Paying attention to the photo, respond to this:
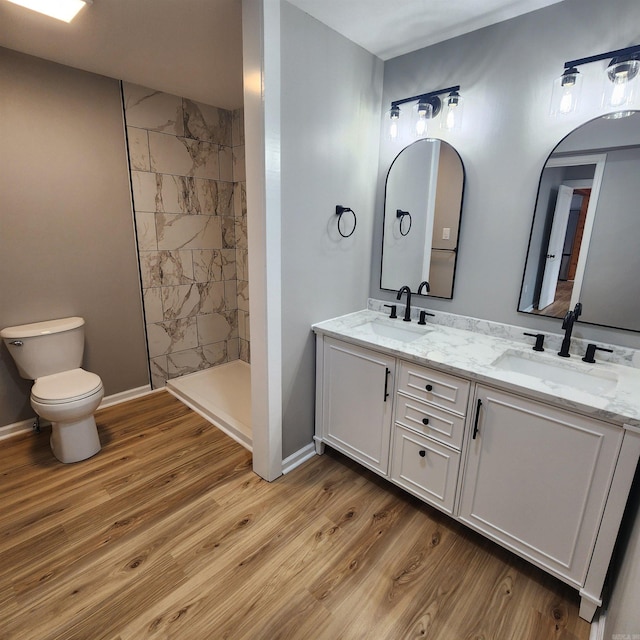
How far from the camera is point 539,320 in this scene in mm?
1870

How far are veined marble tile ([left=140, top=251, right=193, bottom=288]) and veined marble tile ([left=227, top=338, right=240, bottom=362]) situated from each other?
782 mm

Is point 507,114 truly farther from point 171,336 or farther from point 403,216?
point 171,336

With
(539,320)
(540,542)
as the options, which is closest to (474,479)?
(540,542)

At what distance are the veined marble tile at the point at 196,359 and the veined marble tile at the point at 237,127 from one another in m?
1.87

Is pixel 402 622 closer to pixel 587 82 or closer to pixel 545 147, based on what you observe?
pixel 545 147

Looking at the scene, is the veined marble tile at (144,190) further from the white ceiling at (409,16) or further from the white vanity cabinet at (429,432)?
the white vanity cabinet at (429,432)

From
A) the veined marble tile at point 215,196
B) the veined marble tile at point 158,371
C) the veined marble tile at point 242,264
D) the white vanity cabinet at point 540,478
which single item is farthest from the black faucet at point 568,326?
the veined marble tile at point 158,371

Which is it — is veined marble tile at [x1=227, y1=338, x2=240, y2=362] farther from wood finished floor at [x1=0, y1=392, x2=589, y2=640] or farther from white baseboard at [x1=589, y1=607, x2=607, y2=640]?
white baseboard at [x1=589, y1=607, x2=607, y2=640]

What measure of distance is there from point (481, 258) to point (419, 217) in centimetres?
46

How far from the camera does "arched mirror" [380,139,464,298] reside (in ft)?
6.82

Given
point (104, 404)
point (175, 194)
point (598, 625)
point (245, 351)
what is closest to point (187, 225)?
point (175, 194)

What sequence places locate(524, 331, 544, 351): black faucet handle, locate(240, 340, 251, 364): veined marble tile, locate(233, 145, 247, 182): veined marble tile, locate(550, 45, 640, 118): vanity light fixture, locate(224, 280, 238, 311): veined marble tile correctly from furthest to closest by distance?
locate(240, 340, 251, 364): veined marble tile, locate(224, 280, 238, 311): veined marble tile, locate(233, 145, 247, 182): veined marble tile, locate(524, 331, 544, 351): black faucet handle, locate(550, 45, 640, 118): vanity light fixture

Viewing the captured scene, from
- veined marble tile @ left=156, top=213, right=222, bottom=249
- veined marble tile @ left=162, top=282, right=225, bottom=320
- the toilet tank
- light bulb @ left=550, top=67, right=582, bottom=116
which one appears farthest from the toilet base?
light bulb @ left=550, top=67, right=582, bottom=116

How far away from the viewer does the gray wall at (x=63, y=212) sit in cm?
222
